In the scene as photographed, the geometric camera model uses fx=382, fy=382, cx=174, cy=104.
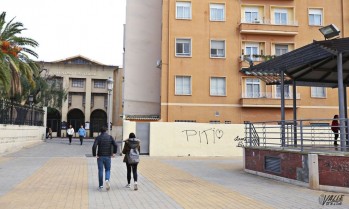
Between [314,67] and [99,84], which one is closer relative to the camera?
[314,67]

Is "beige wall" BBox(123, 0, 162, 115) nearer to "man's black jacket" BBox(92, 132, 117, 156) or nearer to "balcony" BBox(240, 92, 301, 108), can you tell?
"balcony" BBox(240, 92, 301, 108)

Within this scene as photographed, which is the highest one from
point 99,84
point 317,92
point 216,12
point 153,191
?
point 216,12

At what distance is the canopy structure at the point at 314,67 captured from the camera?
471 inches

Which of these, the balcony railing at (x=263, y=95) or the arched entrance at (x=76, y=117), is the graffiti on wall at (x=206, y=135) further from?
the arched entrance at (x=76, y=117)

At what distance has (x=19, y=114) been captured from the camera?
2736cm

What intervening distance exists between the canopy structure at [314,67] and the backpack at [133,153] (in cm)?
604

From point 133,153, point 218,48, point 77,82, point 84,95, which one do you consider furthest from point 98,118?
point 133,153

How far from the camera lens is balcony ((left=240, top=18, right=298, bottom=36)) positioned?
3238 centimetres

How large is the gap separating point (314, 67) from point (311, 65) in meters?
0.35

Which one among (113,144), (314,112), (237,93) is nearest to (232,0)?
(237,93)

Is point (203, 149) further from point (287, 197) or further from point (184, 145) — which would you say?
point (287, 197)

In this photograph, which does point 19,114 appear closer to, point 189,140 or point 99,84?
point 189,140

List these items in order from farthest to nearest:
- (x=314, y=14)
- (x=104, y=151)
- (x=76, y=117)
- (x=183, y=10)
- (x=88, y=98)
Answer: (x=76, y=117) → (x=88, y=98) → (x=314, y=14) → (x=183, y=10) → (x=104, y=151)

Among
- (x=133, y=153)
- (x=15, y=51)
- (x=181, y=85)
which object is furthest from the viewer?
(x=181, y=85)
